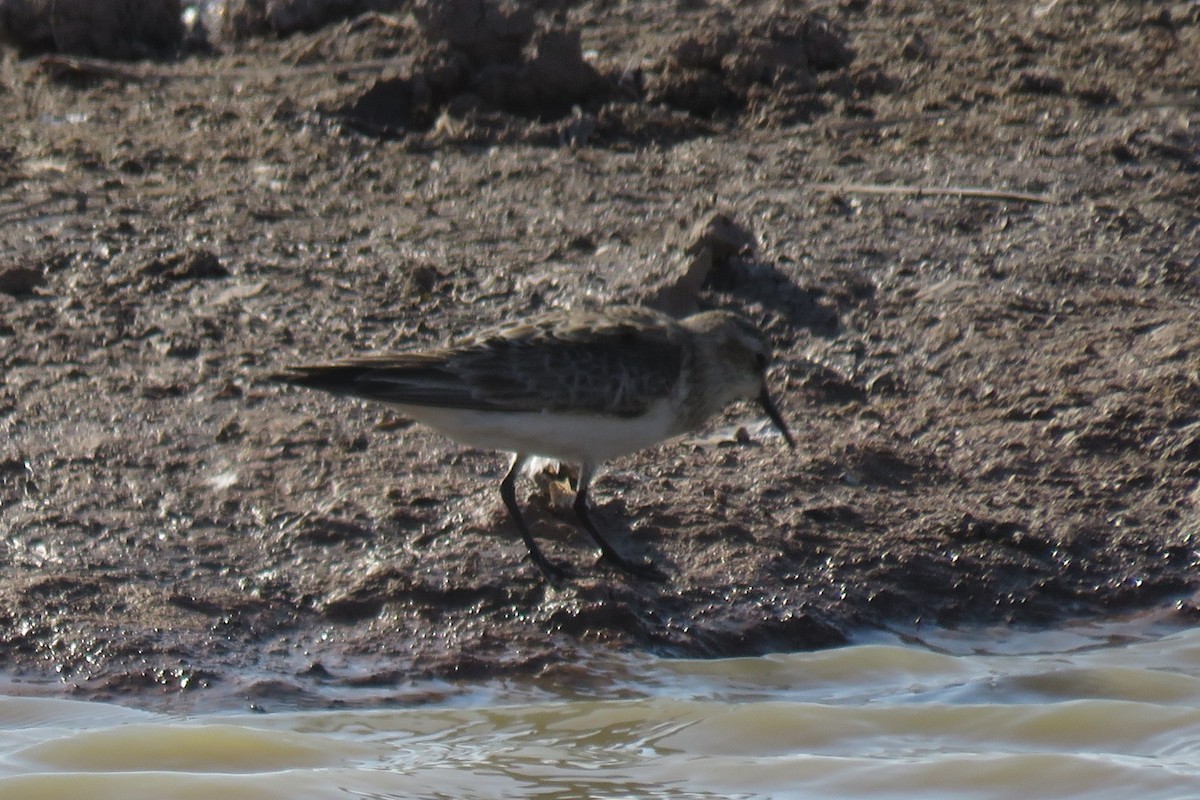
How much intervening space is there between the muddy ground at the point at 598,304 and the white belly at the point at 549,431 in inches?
13.8

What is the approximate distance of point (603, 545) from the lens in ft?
20.1

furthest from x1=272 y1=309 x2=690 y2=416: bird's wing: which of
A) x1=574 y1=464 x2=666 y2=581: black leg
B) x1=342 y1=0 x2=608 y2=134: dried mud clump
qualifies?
x1=342 y1=0 x2=608 y2=134: dried mud clump

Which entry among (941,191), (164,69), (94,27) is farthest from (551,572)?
(94,27)

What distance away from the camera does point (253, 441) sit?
682 centimetres

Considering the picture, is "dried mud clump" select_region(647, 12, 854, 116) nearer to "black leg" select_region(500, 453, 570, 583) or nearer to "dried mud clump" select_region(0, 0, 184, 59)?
"dried mud clump" select_region(0, 0, 184, 59)

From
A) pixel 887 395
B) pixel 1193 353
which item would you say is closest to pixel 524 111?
pixel 887 395

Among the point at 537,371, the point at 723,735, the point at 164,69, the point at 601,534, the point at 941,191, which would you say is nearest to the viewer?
the point at 723,735

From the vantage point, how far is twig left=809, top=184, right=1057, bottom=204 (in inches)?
333

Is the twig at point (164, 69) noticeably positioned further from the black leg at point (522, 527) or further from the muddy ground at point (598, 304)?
the black leg at point (522, 527)

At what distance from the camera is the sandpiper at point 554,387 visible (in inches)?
232

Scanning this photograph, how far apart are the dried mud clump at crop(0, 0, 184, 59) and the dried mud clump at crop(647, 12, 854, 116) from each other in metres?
3.04

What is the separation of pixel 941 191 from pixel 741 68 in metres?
1.50

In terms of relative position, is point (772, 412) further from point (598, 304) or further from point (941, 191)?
point (941, 191)

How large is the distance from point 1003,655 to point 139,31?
6829 mm
